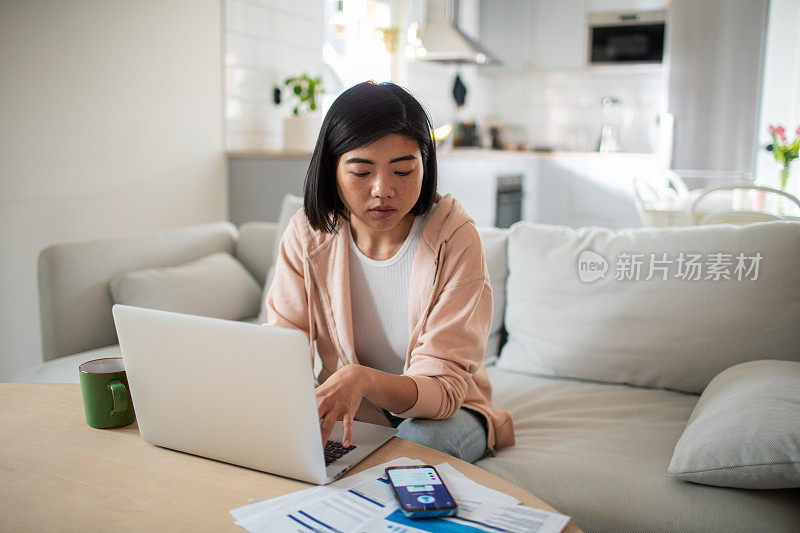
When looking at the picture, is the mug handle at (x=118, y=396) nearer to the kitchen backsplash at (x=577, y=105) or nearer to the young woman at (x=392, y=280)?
the young woman at (x=392, y=280)

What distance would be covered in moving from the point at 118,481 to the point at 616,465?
0.88 m

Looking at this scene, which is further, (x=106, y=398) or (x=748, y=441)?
(x=748, y=441)

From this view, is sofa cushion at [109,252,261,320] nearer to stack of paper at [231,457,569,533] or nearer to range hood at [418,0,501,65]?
stack of paper at [231,457,569,533]

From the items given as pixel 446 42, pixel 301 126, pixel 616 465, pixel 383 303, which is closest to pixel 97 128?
pixel 301 126

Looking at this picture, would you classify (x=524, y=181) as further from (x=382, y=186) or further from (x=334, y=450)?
(x=334, y=450)

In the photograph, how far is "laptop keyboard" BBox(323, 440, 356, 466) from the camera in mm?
891

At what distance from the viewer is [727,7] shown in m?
4.45

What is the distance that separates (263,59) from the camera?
3494 mm

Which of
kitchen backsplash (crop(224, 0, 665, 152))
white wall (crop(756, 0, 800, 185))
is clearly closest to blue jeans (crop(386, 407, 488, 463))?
kitchen backsplash (crop(224, 0, 665, 152))

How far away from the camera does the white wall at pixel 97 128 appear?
238 cm

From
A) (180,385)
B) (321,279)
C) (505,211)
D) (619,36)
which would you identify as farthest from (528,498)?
(619,36)

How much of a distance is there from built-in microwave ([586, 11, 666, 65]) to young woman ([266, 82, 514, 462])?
15.4ft

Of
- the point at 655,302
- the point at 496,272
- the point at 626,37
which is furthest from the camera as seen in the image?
the point at 626,37

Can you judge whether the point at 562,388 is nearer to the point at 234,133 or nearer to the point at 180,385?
the point at 180,385
